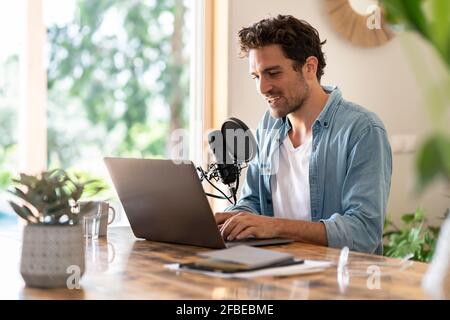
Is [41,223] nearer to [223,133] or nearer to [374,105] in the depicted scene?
[223,133]

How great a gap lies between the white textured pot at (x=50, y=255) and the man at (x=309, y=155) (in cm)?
78

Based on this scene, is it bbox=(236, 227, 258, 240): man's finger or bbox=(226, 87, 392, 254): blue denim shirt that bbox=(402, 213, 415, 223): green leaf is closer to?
bbox=(226, 87, 392, 254): blue denim shirt

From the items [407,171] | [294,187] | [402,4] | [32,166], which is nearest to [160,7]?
[32,166]

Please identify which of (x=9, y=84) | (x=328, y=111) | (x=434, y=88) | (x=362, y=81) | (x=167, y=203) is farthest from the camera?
(x=362, y=81)

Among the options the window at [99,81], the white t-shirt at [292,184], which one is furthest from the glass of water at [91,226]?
the window at [99,81]

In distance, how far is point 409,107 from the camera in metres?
4.61

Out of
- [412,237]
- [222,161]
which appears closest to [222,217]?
[222,161]

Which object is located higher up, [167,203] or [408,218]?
[167,203]

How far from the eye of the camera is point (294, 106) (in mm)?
2889

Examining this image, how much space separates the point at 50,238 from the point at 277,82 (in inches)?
57.4

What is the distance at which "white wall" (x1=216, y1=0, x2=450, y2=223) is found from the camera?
13.1 feet

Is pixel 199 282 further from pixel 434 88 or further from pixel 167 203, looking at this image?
pixel 434 88

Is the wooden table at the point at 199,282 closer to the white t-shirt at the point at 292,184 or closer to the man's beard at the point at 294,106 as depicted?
the white t-shirt at the point at 292,184

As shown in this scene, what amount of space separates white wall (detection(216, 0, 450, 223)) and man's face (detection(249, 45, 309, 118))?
1100 mm
